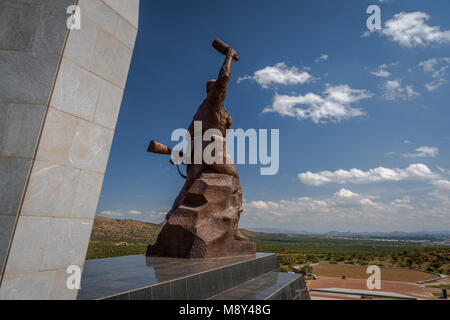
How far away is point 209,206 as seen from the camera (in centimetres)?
835

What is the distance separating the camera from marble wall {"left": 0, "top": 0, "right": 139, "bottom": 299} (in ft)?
8.93

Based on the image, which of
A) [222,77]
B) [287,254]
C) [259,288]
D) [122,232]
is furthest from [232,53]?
[122,232]

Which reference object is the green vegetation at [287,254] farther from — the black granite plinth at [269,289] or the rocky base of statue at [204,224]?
the black granite plinth at [269,289]

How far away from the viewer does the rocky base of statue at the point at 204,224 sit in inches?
307

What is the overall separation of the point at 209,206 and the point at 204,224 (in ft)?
1.85

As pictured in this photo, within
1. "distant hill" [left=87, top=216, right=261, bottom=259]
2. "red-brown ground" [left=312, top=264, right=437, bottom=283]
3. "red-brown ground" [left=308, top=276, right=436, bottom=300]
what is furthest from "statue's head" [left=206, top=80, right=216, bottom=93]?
"distant hill" [left=87, top=216, right=261, bottom=259]

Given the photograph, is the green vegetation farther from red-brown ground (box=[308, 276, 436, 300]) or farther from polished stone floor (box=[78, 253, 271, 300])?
polished stone floor (box=[78, 253, 271, 300])

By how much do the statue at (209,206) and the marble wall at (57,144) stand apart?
480 cm

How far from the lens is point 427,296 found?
12.5 metres

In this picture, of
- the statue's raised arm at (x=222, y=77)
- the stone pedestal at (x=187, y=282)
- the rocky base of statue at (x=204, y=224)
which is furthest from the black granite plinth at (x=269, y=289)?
the statue's raised arm at (x=222, y=77)
